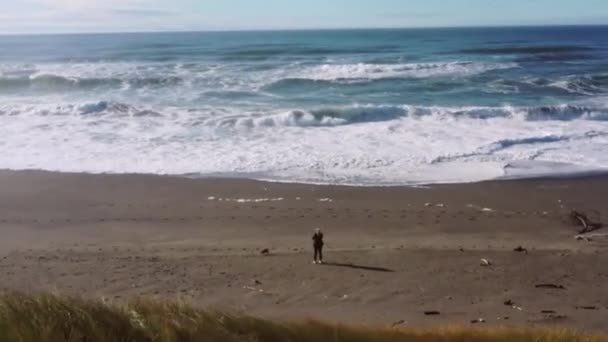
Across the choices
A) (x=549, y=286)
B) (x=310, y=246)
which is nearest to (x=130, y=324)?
(x=549, y=286)

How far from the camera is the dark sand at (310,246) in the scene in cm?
881

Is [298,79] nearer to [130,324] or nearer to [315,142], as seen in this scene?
[315,142]

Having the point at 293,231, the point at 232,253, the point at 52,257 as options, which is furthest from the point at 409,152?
the point at 52,257

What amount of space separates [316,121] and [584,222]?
11.8m

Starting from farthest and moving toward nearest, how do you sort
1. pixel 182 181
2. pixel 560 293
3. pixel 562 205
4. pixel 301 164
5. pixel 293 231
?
pixel 301 164 < pixel 182 181 < pixel 562 205 < pixel 293 231 < pixel 560 293

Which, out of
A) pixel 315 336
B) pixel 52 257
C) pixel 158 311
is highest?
pixel 158 311

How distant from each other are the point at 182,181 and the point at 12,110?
44.4 ft

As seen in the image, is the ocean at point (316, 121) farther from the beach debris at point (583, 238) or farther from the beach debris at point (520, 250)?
the beach debris at point (520, 250)

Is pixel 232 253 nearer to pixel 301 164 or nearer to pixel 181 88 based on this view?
pixel 301 164

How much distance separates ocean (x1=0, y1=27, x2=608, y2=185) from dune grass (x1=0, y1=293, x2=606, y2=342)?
Result: 9.92 m

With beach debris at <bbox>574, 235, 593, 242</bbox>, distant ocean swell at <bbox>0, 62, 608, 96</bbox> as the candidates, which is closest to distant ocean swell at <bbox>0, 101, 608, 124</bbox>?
distant ocean swell at <bbox>0, 62, 608, 96</bbox>

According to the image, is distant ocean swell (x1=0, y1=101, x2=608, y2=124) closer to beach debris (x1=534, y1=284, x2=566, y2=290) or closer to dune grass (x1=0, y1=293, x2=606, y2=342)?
beach debris (x1=534, y1=284, x2=566, y2=290)

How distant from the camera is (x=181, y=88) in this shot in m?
32.4

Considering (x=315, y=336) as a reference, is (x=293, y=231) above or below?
below
